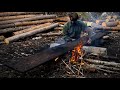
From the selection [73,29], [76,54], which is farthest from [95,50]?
[73,29]

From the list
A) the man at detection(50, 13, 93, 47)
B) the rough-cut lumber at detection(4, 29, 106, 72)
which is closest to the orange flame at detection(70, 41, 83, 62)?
the rough-cut lumber at detection(4, 29, 106, 72)

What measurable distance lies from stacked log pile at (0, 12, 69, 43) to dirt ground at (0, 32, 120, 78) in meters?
0.27

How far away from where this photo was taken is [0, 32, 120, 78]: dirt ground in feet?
19.9

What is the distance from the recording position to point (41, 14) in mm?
10320

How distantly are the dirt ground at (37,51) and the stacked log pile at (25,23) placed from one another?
10.5 inches

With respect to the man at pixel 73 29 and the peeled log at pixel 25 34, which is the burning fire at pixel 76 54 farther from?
the peeled log at pixel 25 34

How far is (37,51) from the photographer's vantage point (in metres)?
7.62

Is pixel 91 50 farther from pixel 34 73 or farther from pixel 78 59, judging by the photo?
pixel 34 73

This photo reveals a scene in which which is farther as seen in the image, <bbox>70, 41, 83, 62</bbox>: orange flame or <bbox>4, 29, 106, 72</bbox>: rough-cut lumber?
<bbox>70, 41, 83, 62</bbox>: orange flame

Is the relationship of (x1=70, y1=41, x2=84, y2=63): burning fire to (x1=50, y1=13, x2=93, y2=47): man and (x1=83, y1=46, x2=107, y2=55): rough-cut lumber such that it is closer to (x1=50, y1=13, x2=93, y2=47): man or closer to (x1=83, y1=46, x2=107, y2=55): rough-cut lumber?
(x1=83, y1=46, x2=107, y2=55): rough-cut lumber

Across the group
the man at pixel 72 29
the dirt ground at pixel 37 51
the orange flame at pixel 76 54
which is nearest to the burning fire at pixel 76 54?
the orange flame at pixel 76 54

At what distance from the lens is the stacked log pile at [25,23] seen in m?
8.59

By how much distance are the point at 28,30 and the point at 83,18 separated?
2.69 meters

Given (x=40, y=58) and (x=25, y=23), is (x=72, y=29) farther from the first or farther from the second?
(x=25, y=23)
